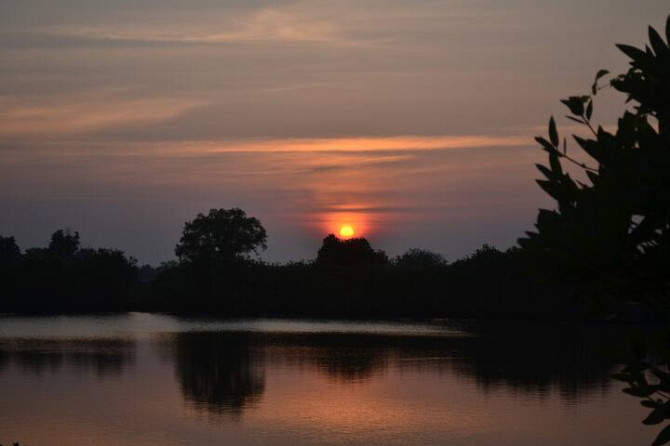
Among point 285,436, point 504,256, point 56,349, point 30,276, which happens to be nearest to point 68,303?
point 30,276

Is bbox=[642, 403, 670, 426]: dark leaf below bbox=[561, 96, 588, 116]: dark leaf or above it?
below

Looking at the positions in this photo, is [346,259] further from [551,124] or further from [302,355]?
[551,124]

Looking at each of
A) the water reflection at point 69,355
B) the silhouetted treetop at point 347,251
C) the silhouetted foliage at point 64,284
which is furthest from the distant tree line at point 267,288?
the water reflection at point 69,355

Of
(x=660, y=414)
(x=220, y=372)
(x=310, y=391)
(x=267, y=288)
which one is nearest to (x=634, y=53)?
(x=660, y=414)

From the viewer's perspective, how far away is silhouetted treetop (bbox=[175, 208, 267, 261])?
79.7 metres

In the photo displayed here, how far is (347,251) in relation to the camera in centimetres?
8919

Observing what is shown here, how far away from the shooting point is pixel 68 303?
67.1 m

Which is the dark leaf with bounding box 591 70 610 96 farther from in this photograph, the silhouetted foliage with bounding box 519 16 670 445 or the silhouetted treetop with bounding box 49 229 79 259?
the silhouetted treetop with bounding box 49 229 79 259

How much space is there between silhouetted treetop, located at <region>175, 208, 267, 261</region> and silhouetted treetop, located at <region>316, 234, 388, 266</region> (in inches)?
278

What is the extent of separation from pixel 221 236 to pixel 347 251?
12591 mm

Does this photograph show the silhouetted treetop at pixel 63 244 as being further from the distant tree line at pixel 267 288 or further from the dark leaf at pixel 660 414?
Answer: the dark leaf at pixel 660 414

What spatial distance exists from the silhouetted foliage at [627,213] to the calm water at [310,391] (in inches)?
593

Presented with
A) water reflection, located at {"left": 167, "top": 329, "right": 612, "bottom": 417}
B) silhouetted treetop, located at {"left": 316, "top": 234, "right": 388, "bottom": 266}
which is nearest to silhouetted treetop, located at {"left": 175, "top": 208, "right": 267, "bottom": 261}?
silhouetted treetop, located at {"left": 316, "top": 234, "right": 388, "bottom": 266}

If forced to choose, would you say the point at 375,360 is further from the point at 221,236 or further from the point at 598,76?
the point at 221,236
